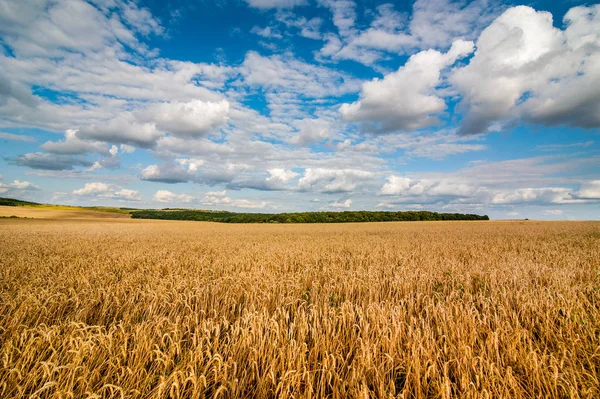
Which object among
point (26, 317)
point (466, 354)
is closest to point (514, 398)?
point (466, 354)

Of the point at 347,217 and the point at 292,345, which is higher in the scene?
the point at 347,217

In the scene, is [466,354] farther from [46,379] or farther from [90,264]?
[90,264]

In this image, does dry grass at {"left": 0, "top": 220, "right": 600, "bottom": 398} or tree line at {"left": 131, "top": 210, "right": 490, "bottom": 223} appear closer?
dry grass at {"left": 0, "top": 220, "right": 600, "bottom": 398}

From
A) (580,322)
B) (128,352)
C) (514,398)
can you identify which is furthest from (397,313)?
(128,352)

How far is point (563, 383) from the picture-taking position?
2680mm

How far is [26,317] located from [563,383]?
667 centimetres

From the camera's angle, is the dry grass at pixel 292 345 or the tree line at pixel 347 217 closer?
the dry grass at pixel 292 345

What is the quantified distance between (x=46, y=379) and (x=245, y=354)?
1752 mm

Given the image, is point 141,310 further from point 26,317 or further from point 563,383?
point 563,383

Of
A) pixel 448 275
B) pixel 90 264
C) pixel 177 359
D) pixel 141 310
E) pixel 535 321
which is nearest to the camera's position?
pixel 177 359

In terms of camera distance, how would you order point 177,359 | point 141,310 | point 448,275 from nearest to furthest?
point 177,359 < point 141,310 < point 448,275

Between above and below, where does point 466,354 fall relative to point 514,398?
above

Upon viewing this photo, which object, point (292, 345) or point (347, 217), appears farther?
point (347, 217)

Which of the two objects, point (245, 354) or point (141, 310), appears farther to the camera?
point (141, 310)
